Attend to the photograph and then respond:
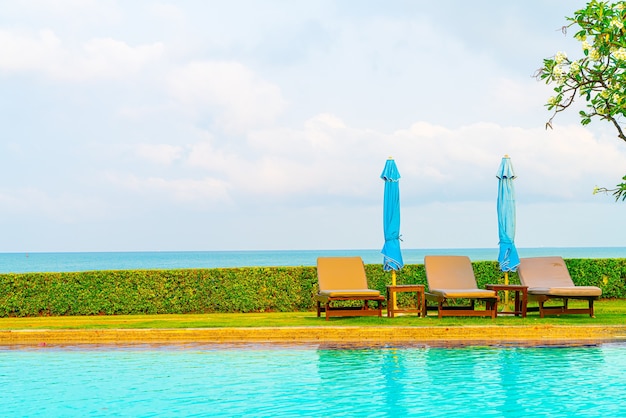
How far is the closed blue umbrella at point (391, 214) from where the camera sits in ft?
50.4

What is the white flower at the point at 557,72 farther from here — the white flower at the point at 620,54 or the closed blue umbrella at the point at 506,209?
the closed blue umbrella at the point at 506,209

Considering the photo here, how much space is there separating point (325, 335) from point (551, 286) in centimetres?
472

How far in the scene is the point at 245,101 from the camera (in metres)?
23.0

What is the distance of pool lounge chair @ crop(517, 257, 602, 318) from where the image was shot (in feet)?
45.9

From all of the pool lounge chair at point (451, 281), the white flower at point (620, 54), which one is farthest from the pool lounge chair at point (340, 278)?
the white flower at point (620, 54)

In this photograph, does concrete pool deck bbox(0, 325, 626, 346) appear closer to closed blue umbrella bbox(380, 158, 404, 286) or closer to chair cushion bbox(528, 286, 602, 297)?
chair cushion bbox(528, 286, 602, 297)

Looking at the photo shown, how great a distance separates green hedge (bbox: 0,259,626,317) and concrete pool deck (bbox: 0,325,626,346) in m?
4.49

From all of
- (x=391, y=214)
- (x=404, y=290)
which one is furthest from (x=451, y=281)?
(x=391, y=214)

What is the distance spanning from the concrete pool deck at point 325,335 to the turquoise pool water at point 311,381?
52 centimetres

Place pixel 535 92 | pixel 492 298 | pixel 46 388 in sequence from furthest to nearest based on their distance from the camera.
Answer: pixel 535 92
pixel 492 298
pixel 46 388

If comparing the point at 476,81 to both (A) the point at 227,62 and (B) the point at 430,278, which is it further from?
(B) the point at 430,278

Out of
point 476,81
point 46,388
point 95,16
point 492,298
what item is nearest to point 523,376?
point 492,298

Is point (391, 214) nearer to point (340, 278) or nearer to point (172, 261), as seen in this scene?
point (340, 278)

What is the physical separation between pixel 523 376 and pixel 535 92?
38.7ft
